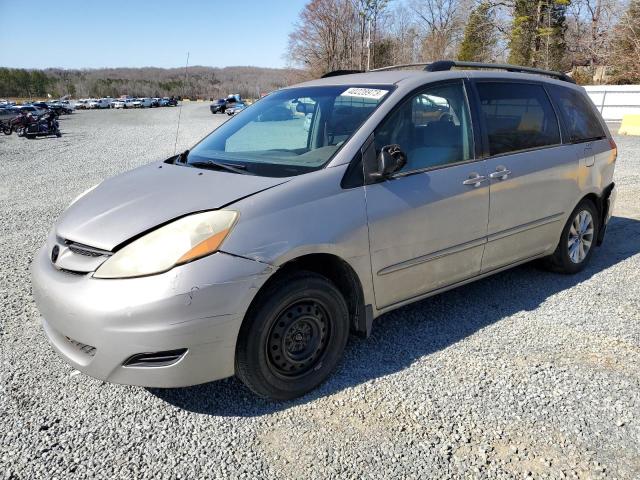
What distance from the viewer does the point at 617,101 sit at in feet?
84.1

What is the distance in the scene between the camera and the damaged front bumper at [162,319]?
7.62 ft

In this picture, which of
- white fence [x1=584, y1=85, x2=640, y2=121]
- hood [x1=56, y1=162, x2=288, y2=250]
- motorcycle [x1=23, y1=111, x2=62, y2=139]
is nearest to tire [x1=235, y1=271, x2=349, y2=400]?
hood [x1=56, y1=162, x2=288, y2=250]

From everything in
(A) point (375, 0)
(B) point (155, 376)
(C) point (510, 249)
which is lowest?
(B) point (155, 376)

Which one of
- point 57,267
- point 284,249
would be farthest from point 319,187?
point 57,267

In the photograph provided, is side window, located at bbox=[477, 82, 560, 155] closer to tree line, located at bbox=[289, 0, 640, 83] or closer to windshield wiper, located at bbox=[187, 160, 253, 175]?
windshield wiper, located at bbox=[187, 160, 253, 175]

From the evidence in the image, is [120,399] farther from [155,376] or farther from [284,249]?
[284,249]

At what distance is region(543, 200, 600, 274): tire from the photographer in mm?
4516

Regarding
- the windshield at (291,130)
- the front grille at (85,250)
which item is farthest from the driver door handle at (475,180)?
the front grille at (85,250)

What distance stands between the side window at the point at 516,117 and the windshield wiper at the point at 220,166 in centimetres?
184

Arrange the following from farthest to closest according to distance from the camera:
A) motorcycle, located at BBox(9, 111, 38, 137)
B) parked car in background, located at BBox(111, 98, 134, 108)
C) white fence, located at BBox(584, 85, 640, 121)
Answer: parked car in background, located at BBox(111, 98, 134, 108), white fence, located at BBox(584, 85, 640, 121), motorcycle, located at BBox(9, 111, 38, 137)

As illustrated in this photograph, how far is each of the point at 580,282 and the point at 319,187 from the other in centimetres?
305

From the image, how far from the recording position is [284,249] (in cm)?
257

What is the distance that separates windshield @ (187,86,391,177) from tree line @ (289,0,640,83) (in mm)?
36942

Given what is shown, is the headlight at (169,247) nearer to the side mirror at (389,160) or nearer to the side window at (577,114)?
the side mirror at (389,160)
